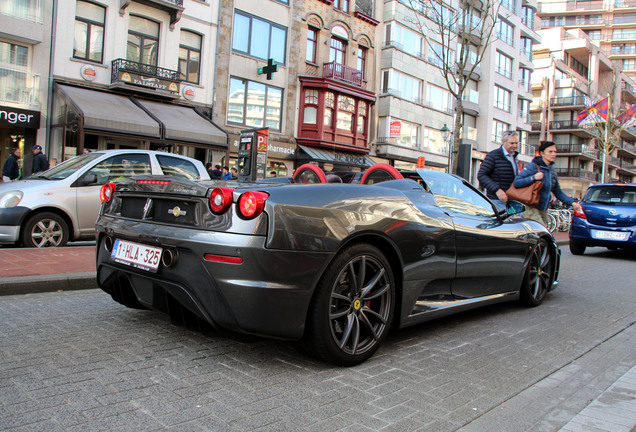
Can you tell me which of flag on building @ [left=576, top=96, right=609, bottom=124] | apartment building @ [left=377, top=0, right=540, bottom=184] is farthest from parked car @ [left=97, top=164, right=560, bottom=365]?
flag on building @ [left=576, top=96, right=609, bottom=124]

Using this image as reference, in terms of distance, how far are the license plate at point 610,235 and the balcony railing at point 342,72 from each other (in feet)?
61.0

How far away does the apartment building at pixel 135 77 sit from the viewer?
17.1 metres

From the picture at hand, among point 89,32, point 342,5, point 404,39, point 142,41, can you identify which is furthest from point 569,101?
point 89,32

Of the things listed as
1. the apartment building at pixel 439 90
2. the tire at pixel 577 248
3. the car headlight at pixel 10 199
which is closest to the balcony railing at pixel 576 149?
the apartment building at pixel 439 90

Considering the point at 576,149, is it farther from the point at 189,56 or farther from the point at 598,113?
the point at 189,56

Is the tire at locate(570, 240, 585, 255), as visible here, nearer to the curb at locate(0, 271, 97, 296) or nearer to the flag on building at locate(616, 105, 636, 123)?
the curb at locate(0, 271, 97, 296)

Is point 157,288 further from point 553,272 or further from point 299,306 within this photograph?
point 553,272

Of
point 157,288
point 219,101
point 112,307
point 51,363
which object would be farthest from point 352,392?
point 219,101

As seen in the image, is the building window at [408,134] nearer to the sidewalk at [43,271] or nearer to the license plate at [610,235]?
the license plate at [610,235]

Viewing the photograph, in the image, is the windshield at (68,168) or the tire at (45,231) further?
the windshield at (68,168)

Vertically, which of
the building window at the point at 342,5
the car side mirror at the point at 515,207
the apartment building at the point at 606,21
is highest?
the apartment building at the point at 606,21

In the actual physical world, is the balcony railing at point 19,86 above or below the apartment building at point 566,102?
below

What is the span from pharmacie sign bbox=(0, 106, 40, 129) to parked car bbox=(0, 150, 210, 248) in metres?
10.3

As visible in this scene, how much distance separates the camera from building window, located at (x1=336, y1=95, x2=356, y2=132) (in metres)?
27.5
